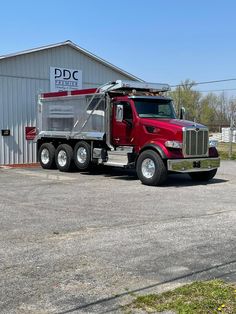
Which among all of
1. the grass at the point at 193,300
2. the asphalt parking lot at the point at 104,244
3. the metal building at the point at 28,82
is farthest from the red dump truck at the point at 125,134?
the grass at the point at 193,300

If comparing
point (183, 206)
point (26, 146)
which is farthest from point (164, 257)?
point (26, 146)

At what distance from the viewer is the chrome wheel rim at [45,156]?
18131 millimetres

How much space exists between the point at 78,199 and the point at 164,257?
4.94 meters

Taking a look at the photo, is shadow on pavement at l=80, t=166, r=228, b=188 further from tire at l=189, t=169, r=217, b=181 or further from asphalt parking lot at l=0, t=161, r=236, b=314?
asphalt parking lot at l=0, t=161, r=236, b=314

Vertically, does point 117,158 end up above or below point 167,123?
below

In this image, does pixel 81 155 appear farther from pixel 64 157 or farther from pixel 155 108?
pixel 155 108

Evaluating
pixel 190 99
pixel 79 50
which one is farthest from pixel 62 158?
pixel 190 99

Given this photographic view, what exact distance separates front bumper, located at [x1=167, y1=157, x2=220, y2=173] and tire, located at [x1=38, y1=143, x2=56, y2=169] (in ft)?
19.8

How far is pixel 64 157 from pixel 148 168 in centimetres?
438

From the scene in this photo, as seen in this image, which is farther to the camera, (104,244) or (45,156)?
(45,156)

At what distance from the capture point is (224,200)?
1099 centimetres

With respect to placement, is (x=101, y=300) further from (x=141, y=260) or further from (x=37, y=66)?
(x=37, y=66)

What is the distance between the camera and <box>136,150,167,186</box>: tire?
13312 millimetres

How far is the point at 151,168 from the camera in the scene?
13656 millimetres
